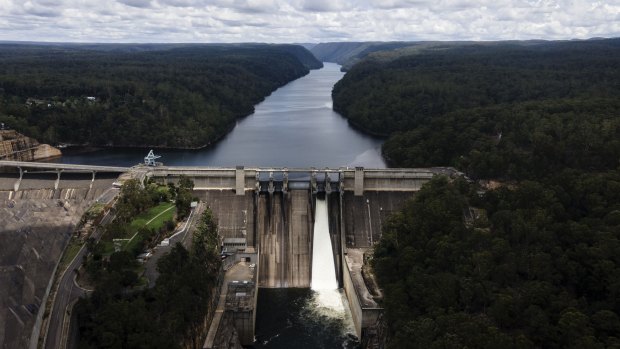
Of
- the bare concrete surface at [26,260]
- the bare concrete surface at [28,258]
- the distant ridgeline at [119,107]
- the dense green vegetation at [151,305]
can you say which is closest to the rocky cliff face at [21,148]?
the distant ridgeline at [119,107]

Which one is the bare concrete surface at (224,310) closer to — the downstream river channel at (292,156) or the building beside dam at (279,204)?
the building beside dam at (279,204)

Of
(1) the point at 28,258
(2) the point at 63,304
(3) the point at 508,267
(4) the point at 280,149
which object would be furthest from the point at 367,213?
(4) the point at 280,149

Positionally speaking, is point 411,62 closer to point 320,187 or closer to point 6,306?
point 320,187

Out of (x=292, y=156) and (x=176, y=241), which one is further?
(x=292, y=156)

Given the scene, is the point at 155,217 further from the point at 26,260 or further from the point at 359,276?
the point at 359,276

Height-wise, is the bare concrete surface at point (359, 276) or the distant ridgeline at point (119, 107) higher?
the distant ridgeline at point (119, 107)

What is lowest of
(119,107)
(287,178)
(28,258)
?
(287,178)
